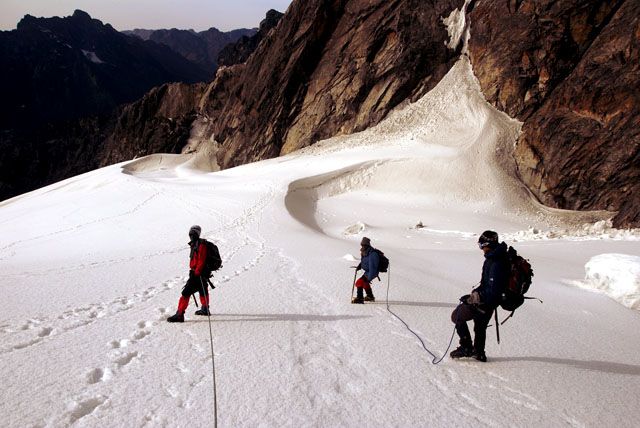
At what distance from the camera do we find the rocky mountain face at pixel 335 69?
1498 inches

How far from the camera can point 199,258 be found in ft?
19.5

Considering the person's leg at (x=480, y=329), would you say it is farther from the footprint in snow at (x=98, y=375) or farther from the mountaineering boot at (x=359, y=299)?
the footprint in snow at (x=98, y=375)

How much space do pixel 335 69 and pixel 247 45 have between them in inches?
2573

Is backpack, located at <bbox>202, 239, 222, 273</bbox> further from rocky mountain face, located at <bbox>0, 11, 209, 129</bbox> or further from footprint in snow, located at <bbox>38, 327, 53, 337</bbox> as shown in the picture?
rocky mountain face, located at <bbox>0, 11, 209, 129</bbox>

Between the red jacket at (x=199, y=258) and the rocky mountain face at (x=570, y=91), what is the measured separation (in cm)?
1750

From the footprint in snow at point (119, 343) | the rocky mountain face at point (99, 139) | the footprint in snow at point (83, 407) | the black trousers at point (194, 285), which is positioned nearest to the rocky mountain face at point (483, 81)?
the rocky mountain face at point (99, 139)

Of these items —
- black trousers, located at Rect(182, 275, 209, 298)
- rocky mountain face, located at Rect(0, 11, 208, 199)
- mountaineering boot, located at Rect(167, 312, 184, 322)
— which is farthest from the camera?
rocky mountain face, located at Rect(0, 11, 208, 199)

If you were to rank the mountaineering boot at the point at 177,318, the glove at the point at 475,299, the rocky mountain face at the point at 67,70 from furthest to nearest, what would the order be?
the rocky mountain face at the point at 67,70 < the mountaineering boot at the point at 177,318 < the glove at the point at 475,299

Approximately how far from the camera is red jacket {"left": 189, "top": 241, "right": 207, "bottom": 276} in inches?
233

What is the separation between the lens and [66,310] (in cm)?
641

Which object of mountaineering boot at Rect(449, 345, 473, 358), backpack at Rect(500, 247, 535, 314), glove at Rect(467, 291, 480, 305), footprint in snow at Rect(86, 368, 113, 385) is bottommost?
footprint in snow at Rect(86, 368, 113, 385)

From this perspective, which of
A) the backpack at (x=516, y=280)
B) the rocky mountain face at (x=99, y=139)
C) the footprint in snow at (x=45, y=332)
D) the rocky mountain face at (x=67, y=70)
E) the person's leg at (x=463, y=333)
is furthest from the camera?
the rocky mountain face at (x=67, y=70)

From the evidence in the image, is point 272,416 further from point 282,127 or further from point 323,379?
point 282,127

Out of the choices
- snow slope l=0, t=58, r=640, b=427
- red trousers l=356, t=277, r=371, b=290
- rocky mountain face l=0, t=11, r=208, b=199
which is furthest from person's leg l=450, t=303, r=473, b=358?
rocky mountain face l=0, t=11, r=208, b=199
